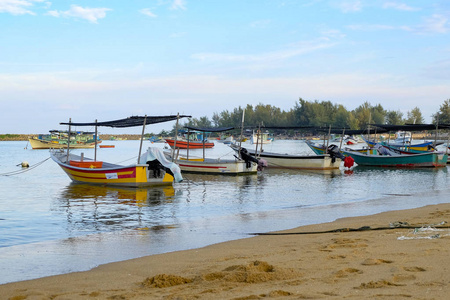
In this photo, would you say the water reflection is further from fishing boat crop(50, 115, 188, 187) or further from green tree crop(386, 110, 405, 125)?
green tree crop(386, 110, 405, 125)

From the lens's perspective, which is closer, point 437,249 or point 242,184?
point 437,249

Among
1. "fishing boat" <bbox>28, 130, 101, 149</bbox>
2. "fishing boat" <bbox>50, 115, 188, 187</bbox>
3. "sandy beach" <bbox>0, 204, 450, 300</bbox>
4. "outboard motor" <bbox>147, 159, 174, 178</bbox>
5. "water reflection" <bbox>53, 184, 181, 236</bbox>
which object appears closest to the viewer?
"sandy beach" <bbox>0, 204, 450, 300</bbox>

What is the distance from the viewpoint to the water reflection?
464 inches

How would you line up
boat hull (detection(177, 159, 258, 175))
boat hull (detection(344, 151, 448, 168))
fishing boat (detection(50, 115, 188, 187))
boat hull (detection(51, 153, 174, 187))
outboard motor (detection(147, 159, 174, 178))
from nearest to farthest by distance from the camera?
fishing boat (detection(50, 115, 188, 187)), boat hull (detection(51, 153, 174, 187)), outboard motor (detection(147, 159, 174, 178)), boat hull (detection(177, 159, 258, 175)), boat hull (detection(344, 151, 448, 168))

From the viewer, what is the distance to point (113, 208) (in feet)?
49.6

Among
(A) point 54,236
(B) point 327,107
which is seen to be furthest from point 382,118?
(A) point 54,236

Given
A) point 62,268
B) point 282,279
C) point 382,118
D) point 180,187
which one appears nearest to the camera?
point 282,279

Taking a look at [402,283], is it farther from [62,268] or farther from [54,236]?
[54,236]

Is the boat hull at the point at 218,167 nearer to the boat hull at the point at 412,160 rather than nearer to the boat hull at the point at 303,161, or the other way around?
the boat hull at the point at 303,161

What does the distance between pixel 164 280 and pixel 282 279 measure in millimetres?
1316

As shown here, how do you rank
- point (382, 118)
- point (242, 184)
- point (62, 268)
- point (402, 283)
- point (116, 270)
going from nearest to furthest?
point (402, 283) < point (116, 270) < point (62, 268) < point (242, 184) < point (382, 118)

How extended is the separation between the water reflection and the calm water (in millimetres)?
26

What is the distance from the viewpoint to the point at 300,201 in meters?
17.2

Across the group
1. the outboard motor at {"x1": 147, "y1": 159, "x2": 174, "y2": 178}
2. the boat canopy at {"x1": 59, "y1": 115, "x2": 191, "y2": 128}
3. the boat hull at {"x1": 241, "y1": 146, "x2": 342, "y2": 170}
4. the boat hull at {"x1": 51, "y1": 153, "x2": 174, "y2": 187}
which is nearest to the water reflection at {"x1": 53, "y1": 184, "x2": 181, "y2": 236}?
the boat hull at {"x1": 51, "y1": 153, "x2": 174, "y2": 187}
